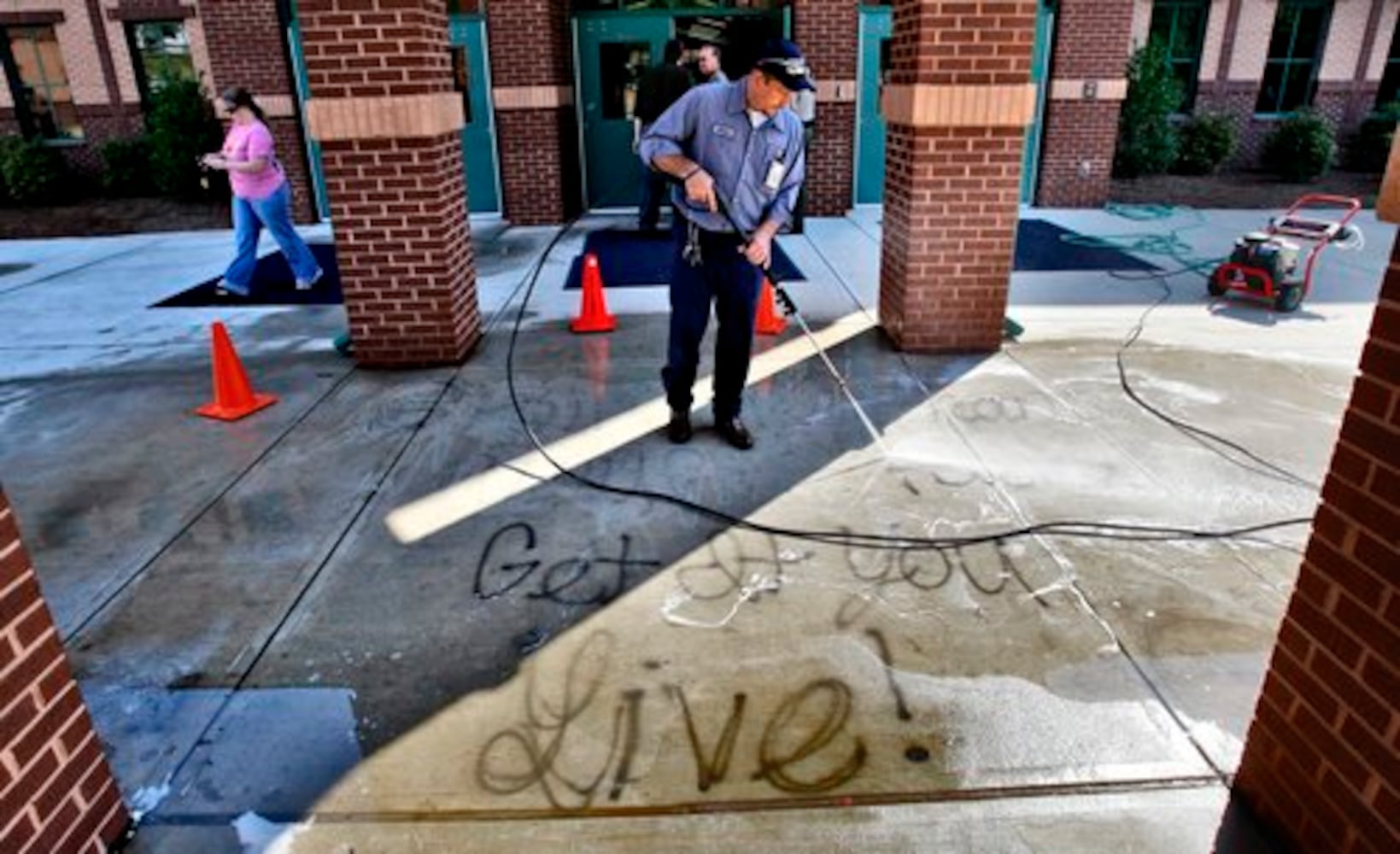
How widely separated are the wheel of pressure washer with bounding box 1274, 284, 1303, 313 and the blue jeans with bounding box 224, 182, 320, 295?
27.4 ft

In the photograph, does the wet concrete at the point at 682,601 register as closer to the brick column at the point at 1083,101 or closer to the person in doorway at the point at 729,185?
the person in doorway at the point at 729,185

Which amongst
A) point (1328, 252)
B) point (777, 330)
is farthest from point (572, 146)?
point (1328, 252)

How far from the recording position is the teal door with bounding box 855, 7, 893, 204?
1187cm

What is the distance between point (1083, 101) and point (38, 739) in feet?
43.7

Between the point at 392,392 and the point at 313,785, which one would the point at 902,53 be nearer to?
the point at 392,392

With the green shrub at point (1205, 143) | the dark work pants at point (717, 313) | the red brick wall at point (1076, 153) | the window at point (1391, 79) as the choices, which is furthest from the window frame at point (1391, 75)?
the dark work pants at point (717, 313)

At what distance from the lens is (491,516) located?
4121mm

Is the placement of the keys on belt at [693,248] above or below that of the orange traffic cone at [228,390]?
above

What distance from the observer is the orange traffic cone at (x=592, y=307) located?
22.8 feet

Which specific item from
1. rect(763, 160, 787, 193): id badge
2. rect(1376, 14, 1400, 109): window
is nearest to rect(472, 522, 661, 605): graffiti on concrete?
rect(763, 160, 787, 193): id badge

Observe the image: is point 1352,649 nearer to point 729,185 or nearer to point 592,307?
point 729,185

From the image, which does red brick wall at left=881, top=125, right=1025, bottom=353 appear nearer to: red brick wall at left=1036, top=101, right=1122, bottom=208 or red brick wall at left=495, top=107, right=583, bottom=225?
red brick wall at left=495, top=107, right=583, bottom=225

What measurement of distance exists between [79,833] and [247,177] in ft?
23.3

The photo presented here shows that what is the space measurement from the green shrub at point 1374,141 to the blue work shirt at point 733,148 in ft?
55.6
